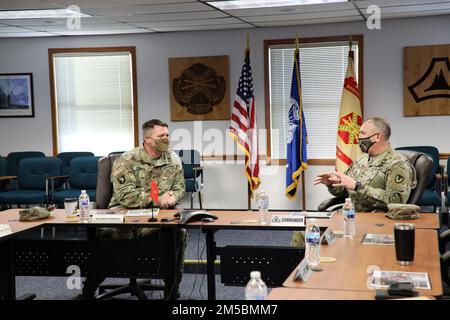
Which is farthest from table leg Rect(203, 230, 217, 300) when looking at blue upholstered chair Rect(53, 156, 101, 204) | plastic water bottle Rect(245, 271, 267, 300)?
blue upholstered chair Rect(53, 156, 101, 204)

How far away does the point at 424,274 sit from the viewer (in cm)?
237

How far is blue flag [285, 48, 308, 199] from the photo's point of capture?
7.57m

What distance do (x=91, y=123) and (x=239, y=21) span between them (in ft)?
8.78

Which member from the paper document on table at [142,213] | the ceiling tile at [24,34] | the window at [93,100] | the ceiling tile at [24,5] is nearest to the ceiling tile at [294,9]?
the ceiling tile at [24,5]

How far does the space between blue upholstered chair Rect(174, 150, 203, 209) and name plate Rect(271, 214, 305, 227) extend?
3.53 m

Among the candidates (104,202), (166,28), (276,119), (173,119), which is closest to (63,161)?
(173,119)

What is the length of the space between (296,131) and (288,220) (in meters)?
3.93

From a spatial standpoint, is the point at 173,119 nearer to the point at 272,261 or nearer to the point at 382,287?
the point at 272,261

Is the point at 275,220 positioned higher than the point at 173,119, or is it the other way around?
the point at 173,119

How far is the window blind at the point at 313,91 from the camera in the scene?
7.86 meters

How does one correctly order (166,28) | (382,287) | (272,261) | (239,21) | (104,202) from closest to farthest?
(382,287) → (272,261) → (104,202) → (239,21) → (166,28)

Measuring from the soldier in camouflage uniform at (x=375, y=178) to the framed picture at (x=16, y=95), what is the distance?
18.5 feet

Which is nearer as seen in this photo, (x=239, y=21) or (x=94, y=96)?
(x=239, y=21)

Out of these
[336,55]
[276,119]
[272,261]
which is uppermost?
[336,55]
